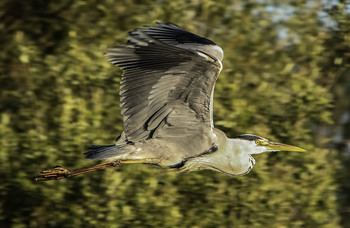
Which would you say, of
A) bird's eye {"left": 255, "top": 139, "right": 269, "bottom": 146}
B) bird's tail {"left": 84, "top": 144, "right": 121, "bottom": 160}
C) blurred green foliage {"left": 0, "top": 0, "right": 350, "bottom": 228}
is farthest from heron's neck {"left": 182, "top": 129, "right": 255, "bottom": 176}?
blurred green foliage {"left": 0, "top": 0, "right": 350, "bottom": 228}

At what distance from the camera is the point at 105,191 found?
600 cm

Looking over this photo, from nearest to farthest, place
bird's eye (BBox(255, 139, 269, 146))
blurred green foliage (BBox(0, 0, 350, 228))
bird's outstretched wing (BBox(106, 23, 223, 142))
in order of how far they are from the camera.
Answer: bird's outstretched wing (BBox(106, 23, 223, 142)) → bird's eye (BBox(255, 139, 269, 146)) → blurred green foliage (BBox(0, 0, 350, 228))

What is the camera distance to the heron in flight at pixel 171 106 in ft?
13.8

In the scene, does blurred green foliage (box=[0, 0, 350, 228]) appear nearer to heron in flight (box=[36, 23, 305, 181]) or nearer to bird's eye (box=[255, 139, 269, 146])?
bird's eye (box=[255, 139, 269, 146])

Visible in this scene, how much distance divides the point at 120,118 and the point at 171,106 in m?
1.75

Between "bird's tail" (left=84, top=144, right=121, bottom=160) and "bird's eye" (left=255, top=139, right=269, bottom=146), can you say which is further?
"bird's eye" (left=255, top=139, right=269, bottom=146)

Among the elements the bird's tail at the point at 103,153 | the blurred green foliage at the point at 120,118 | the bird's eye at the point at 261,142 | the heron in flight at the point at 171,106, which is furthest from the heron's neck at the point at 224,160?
the blurred green foliage at the point at 120,118

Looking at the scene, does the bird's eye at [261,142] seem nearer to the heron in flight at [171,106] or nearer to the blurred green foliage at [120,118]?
the heron in flight at [171,106]

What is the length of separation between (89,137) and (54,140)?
360 millimetres

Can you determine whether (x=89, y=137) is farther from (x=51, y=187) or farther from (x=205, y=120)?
(x=205, y=120)

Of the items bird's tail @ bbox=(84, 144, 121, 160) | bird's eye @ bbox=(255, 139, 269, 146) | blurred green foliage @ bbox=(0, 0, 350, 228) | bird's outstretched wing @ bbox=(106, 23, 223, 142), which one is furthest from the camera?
blurred green foliage @ bbox=(0, 0, 350, 228)

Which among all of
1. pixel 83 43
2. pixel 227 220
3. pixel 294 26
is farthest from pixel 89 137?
pixel 294 26

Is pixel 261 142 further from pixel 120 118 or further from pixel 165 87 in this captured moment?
pixel 120 118

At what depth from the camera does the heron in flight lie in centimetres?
421
